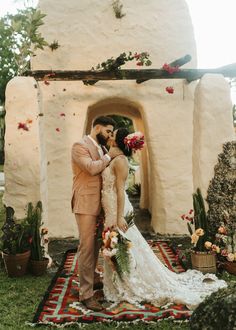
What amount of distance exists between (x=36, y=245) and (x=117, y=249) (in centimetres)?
178

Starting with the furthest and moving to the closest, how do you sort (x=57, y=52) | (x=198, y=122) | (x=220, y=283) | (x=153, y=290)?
(x=57, y=52) < (x=198, y=122) < (x=220, y=283) < (x=153, y=290)

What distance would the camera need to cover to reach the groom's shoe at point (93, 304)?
4.21 meters

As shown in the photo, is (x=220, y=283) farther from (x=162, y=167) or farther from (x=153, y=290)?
(x=162, y=167)

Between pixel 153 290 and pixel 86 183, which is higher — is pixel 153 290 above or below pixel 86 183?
below

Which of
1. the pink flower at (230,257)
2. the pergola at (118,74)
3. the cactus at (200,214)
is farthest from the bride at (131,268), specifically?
the pergola at (118,74)

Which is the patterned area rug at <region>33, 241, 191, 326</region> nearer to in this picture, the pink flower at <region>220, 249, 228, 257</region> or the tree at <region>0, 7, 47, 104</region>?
the pink flower at <region>220, 249, 228, 257</region>

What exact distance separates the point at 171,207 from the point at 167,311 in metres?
3.76

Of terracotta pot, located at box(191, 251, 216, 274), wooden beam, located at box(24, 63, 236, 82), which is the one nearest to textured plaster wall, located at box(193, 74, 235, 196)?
wooden beam, located at box(24, 63, 236, 82)

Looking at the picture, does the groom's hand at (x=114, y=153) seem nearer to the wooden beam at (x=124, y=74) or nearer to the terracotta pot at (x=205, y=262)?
the terracotta pot at (x=205, y=262)

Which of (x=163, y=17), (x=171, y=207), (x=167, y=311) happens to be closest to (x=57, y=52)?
(x=163, y=17)

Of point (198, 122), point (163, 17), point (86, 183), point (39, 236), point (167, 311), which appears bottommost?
point (167, 311)

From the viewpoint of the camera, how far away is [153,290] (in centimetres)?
443

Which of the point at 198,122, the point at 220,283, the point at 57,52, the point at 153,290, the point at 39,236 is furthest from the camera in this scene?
the point at 57,52

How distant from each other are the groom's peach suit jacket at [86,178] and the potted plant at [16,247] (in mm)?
1426
